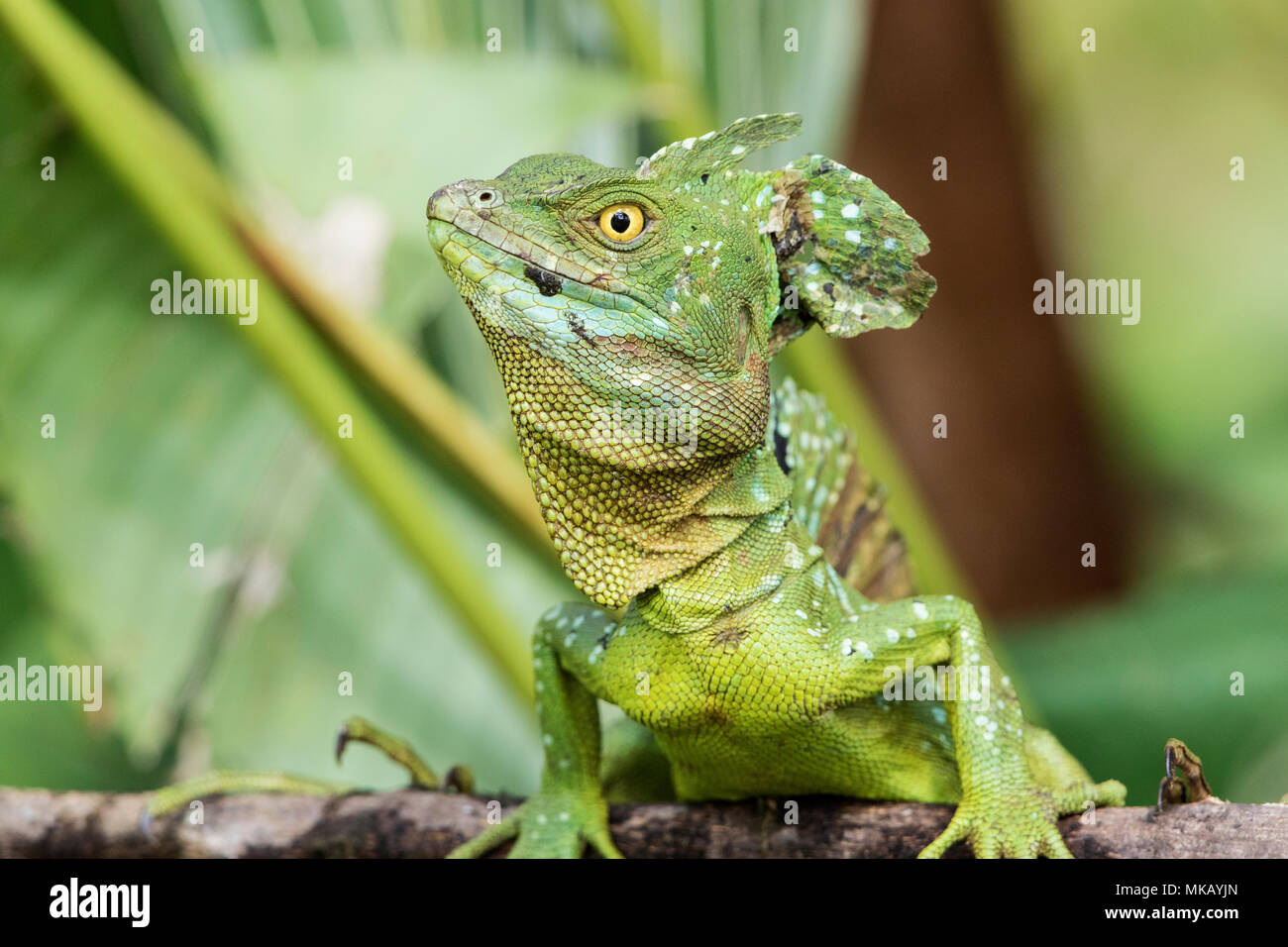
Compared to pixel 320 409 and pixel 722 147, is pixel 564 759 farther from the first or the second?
pixel 722 147

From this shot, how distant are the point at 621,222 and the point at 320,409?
1373 millimetres

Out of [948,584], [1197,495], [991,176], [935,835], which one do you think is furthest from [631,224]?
[1197,495]

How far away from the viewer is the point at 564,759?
299 cm

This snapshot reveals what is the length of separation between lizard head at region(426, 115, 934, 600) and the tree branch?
827mm

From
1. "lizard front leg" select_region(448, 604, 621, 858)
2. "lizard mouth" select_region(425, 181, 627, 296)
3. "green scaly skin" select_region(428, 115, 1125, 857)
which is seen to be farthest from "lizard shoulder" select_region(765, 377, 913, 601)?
"lizard mouth" select_region(425, 181, 627, 296)

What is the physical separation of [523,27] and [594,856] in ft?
9.81

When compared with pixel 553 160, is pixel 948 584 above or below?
below

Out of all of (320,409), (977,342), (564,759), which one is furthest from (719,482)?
(977,342)

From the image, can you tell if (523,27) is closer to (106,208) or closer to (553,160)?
(106,208)

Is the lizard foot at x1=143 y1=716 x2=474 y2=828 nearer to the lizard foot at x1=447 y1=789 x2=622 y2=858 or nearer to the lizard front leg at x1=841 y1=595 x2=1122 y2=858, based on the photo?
the lizard foot at x1=447 y1=789 x2=622 y2=858

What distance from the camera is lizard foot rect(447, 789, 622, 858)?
9.46ft

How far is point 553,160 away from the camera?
2453mm

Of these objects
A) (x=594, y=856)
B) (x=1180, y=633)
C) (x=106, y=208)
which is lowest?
(x=594, y=856)

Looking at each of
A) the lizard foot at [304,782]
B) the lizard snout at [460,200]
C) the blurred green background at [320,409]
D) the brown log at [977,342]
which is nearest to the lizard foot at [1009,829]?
the lizard foot at [304,782]
